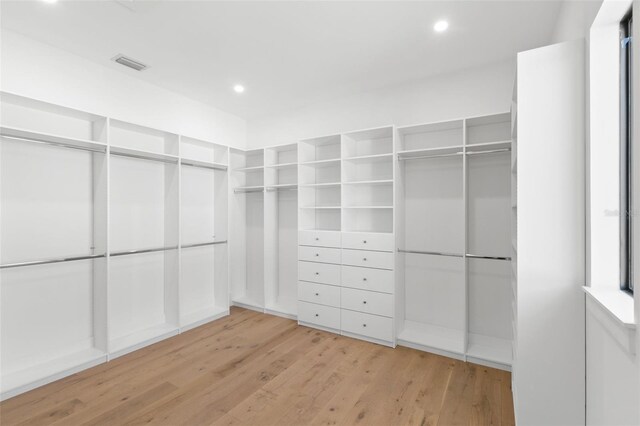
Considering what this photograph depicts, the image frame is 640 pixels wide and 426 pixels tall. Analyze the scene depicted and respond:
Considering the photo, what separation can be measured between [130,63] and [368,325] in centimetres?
370

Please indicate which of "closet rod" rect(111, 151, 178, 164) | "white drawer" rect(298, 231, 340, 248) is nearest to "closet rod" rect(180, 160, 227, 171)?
"closet rod" rect(111, 151, 178, 164)

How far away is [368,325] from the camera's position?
130 inches

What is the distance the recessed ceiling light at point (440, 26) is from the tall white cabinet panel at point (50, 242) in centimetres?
315

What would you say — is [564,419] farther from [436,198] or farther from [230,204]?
[230,204]

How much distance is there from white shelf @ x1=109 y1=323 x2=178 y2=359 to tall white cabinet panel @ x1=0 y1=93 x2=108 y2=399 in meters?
0.12

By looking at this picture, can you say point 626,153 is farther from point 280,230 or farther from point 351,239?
point 280,230

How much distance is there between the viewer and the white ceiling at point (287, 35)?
225 cm

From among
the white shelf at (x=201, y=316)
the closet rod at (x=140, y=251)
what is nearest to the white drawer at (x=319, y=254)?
the white shelf at (x=201, y=316)

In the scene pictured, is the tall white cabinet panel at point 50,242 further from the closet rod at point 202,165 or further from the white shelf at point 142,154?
the closet rod at point 202,165

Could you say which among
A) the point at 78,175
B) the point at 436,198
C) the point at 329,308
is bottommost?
the point at 329,308

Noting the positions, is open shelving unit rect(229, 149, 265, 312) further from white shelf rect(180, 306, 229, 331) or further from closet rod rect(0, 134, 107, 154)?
closet rod rect(0, 134, 107, 154)

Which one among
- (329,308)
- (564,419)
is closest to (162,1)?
(329,308)

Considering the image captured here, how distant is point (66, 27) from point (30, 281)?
219 centimetres

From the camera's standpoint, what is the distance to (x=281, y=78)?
3424 mm
